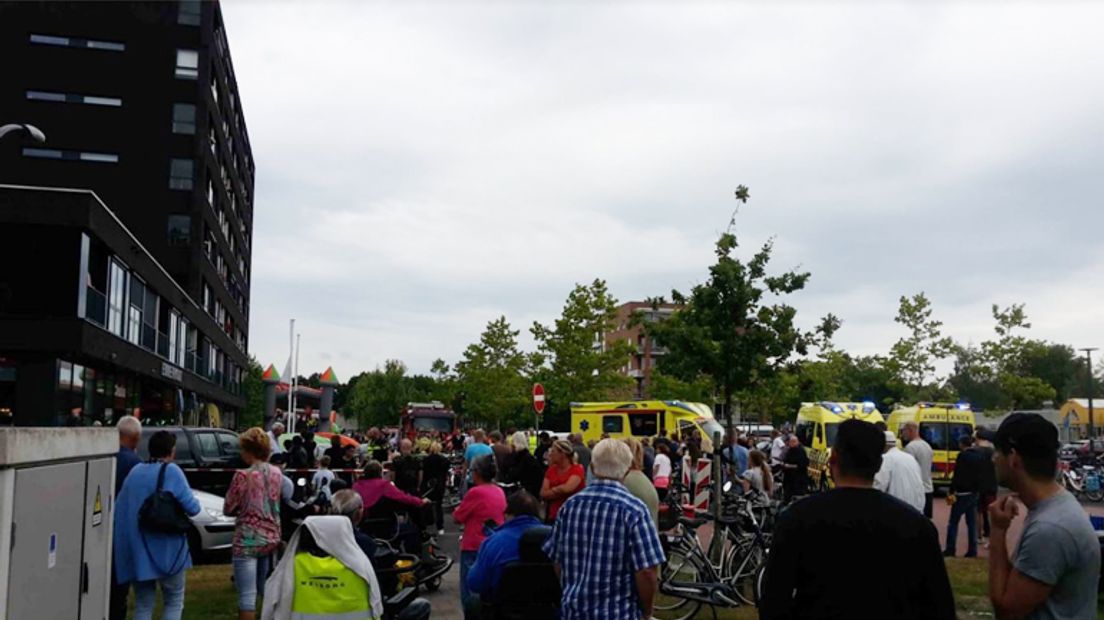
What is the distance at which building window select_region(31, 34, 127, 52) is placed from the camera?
156 feet

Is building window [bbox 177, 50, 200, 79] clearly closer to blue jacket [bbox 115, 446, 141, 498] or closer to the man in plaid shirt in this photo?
blue jacket [bbox 115, 446, 141, 498]

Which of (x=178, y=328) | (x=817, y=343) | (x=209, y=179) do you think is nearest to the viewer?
(x=817, y=343)

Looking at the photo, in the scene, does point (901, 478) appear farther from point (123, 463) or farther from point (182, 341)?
point (182, 341)

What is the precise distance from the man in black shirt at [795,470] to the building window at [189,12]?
42696mm

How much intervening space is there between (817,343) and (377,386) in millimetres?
106729

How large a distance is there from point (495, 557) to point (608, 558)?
109 centimetres

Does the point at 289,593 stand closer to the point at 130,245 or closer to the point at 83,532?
the point at 83,532

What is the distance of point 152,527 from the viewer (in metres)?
6.96

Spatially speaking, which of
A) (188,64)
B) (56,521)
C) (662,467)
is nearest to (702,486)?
(662,467)

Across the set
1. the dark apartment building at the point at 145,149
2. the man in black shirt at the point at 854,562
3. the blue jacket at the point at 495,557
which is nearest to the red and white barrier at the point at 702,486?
the blue jacket at the point at 495,557

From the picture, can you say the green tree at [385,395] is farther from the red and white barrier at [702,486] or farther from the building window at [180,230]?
the red and white barrier at [702,486]

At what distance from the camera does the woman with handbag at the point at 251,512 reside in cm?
791

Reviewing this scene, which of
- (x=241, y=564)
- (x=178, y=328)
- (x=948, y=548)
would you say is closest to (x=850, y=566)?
(x=241, y=564)

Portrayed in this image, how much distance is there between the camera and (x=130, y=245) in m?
32.4
